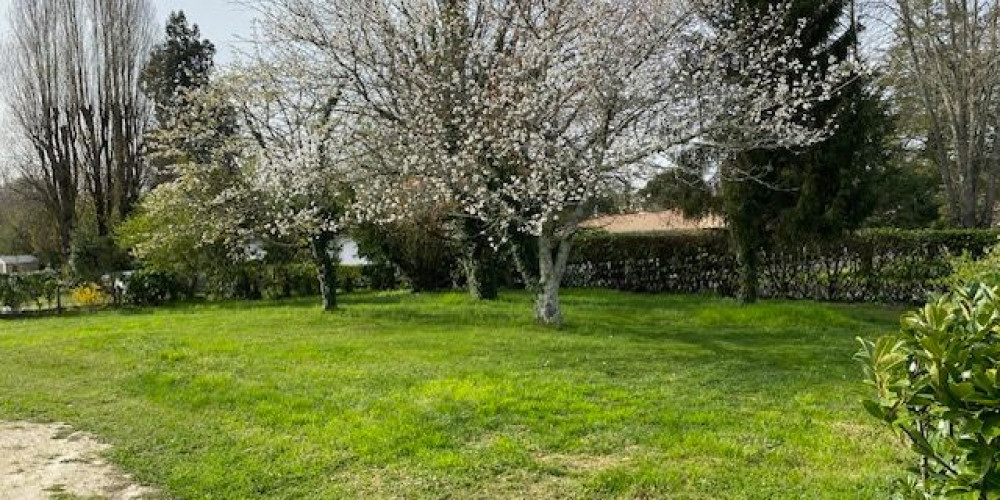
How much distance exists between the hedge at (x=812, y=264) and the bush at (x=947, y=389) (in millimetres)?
10205

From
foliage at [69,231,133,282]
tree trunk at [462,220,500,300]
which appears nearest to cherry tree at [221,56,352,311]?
tree trunk at [462,220,500,300]

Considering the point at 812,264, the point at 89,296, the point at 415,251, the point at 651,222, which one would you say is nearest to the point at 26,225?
the point at 89,296

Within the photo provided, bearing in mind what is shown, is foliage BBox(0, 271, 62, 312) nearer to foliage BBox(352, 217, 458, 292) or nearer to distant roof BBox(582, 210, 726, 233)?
foliage BBox(352, 217, 458, 292)

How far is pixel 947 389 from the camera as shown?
168 centimetres

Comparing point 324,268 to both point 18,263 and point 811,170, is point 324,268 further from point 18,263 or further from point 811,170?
point 18,263

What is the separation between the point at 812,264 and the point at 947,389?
12514mm

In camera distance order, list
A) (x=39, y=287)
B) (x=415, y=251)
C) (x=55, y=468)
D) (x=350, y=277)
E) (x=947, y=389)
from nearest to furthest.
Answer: (x=947, y=389)
(x=55, y=468)
(x=39, y=287)
(x=415, y=251)
(x=350, y=277)

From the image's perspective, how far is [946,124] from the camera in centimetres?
1848

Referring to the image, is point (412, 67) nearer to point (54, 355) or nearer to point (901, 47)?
point (54, 355)

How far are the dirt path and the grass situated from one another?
153 millimetres

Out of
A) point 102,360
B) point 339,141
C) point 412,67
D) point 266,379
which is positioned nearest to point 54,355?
point 102,360

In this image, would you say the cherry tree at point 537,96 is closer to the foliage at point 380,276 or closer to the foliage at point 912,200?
the foliage at point 380,276

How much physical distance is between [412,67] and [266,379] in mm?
5105

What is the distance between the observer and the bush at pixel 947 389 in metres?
1.63
